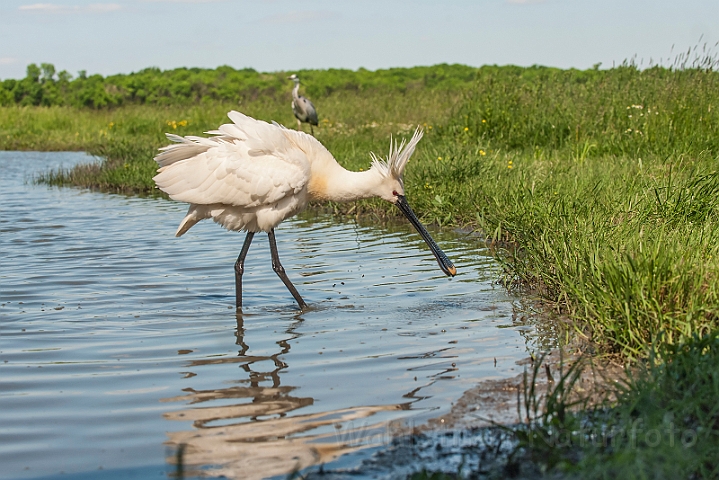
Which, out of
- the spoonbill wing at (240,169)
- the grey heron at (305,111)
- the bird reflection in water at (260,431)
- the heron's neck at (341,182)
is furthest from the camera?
the grey heron at (305,111)

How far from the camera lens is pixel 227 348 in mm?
5562

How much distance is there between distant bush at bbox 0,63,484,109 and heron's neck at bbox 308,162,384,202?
31650 millimetres

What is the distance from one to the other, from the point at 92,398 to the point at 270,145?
286 cm

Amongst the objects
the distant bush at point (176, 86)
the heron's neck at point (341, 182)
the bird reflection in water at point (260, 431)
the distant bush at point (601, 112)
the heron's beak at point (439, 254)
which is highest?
the distant bush at point (176, 86)

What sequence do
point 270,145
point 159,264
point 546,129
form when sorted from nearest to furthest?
point 270,145 < point 159,264 < point 546,129

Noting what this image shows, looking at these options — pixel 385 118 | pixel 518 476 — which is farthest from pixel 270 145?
pixel 385 118

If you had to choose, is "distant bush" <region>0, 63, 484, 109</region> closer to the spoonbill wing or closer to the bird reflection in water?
the spoonbill wing

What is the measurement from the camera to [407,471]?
3.38 metres

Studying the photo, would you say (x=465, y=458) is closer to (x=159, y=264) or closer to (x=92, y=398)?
(x=92, y=398)

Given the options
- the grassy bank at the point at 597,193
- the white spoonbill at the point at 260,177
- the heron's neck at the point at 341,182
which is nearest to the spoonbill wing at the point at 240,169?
the white spoonbill at the point at 260,177

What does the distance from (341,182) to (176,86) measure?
3783 centimetres

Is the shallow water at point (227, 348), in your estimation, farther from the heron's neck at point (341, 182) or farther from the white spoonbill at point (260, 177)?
the heron's neck at point (341, 182)

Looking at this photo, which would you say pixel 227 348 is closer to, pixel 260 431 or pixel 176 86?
pixel 260 431

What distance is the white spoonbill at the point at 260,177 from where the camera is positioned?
6.80m
